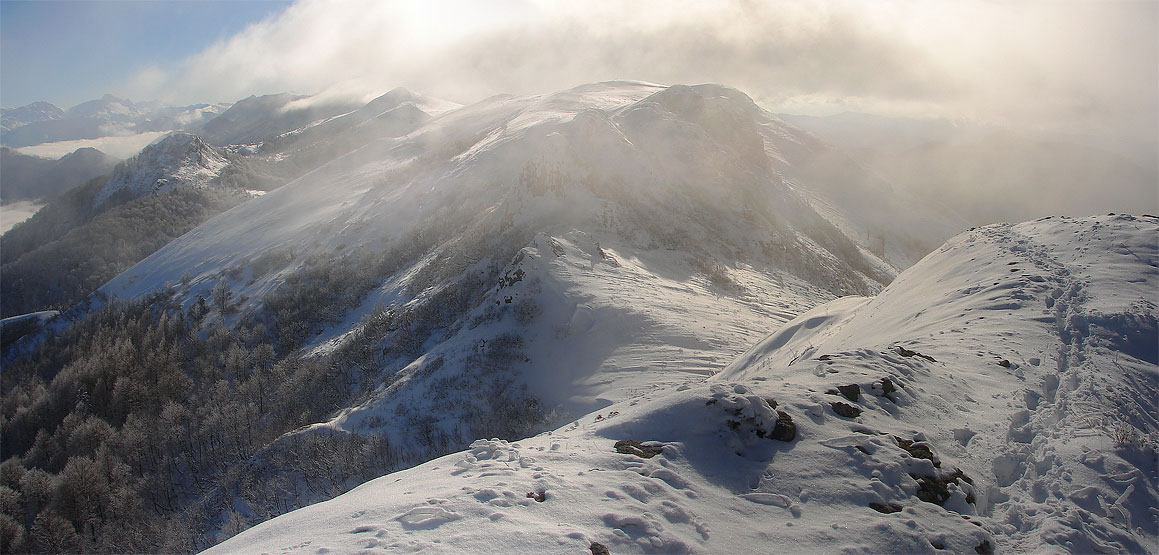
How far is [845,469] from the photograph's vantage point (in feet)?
30.7

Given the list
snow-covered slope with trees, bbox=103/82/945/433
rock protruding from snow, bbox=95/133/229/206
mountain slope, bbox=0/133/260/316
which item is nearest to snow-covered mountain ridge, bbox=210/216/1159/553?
snow-covered slope with trees, bbox=103/82/945/433

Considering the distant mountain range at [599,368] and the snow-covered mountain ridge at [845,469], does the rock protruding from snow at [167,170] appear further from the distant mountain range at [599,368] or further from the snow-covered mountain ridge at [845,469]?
the snow-covered mountain ridge at [845,469]

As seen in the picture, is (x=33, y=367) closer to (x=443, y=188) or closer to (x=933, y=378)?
(x=443, y=188)

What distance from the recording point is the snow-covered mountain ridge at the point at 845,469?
798 cm

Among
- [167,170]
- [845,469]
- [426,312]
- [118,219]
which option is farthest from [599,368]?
Result: [167,170]

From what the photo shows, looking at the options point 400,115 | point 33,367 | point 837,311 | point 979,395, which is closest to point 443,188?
point 837,311

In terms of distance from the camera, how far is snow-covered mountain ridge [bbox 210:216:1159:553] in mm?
7984

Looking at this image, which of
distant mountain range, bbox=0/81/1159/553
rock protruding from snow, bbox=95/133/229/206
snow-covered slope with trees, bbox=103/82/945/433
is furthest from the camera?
rock protruding from snow, bbox=95/133/229/206

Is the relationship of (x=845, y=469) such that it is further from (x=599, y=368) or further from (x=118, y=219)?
(x=118, y=219)

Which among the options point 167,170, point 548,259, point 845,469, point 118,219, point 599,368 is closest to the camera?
point 845,469

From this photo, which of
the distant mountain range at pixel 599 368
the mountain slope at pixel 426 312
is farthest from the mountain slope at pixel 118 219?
the distant mountain range at pixel 599 368

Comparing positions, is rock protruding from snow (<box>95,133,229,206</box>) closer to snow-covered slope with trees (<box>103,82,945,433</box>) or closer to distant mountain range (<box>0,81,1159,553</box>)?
snow-covered slope with trees (<box>103,82,945,433</box>)

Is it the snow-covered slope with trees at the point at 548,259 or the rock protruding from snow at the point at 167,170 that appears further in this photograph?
the rock protruding from snow at the point at 167,170

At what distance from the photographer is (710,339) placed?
102 ft
